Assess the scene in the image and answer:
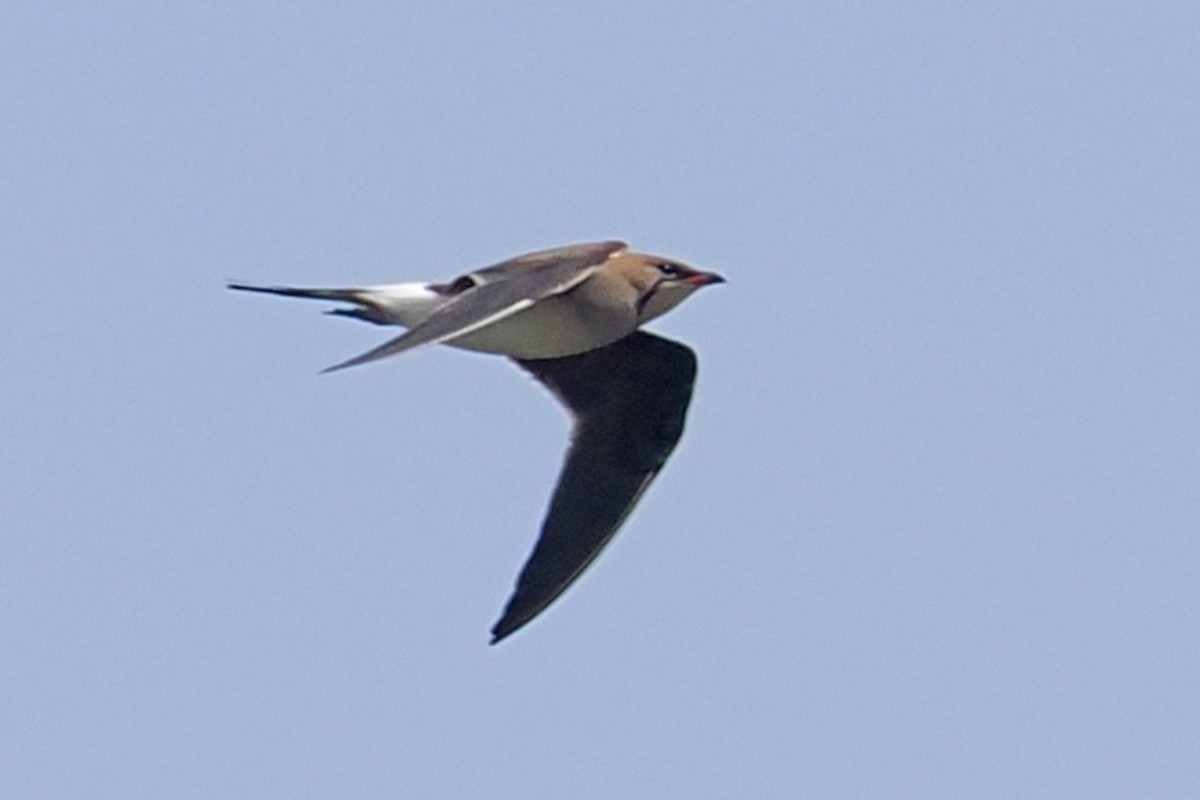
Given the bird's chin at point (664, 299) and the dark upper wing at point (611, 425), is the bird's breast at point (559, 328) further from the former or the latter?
the dark upper wing at point (611, 425)

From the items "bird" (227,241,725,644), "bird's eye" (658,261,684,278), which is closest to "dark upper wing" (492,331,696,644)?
"bird" (227,241,725,644)

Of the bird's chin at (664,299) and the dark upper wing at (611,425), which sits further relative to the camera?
the dark upper wing at (611,425)

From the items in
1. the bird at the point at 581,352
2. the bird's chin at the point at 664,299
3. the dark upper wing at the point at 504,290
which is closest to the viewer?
the dark upper wing at the point at 504,290

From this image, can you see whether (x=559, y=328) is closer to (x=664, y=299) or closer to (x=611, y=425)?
(x=664, y=299)

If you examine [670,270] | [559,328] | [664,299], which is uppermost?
[670,270]

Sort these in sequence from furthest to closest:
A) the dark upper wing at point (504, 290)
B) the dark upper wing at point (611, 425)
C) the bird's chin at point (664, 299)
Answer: the dark upper wing at point (611, 425) < the bird's chin at point (664, 299) < the dark upper wing at point (504, 290)

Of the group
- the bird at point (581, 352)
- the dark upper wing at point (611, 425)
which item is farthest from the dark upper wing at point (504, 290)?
the dark upper wing at point (611, 425)

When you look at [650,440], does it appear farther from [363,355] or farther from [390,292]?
[363,355]

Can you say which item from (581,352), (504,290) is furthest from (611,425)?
(504,290)
